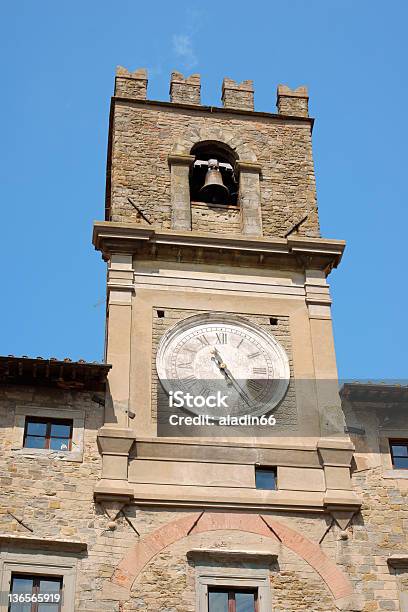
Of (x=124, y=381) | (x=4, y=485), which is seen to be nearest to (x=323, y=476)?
(x=124, y=381)

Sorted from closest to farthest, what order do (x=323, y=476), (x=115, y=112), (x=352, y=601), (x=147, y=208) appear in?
(x=352, y=601)
(x=323, y=476)
(x=147, y=208)
(x=115, y=112)

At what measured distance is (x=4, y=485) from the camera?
54.1ft

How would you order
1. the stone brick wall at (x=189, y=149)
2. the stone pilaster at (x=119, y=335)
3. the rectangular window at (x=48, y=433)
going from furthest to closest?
the stone brick wall at (x=189, y=149) → the stone pilaster at (x=119, y=335) → the rectangular window at (x=48, y=433)

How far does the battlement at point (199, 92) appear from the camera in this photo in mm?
23188

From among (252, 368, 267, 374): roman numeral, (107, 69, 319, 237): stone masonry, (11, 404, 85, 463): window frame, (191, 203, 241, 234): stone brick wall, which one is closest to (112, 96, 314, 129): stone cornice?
(107, 69, 319, 237): stone masonry

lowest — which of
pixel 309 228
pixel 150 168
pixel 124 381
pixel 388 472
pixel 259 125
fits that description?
pixel 388 472

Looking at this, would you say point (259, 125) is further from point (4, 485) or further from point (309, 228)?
point (4, 485)

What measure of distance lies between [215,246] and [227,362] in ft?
7.91

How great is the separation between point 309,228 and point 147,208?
10.1ft

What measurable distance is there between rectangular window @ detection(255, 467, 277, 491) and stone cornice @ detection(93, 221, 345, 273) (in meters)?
4.35

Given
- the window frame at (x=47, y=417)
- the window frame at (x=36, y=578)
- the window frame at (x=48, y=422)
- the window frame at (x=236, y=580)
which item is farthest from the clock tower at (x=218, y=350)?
the window frame at (x=36, y=578)

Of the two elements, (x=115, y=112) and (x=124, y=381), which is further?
(x=115, y=112)

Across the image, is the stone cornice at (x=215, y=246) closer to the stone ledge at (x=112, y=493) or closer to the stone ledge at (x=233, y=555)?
the stone ledge at (x=112, y=493)

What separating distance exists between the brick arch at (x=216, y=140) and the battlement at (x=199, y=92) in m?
0.86
